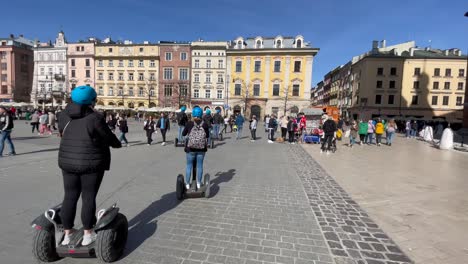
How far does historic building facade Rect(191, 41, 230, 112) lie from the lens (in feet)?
163

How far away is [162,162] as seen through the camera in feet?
27.7

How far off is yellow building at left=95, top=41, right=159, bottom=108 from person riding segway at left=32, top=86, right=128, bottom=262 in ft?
169

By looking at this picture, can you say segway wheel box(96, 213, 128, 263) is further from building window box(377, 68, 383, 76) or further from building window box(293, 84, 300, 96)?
building window box(377, 68, 383, 76)

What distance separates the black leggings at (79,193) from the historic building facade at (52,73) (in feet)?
207

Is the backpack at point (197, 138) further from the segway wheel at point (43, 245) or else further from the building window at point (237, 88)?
the building window at point (237, 88)

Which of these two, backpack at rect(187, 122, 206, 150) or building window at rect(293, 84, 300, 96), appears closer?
backpack at rect(187, 122, 206, 150)

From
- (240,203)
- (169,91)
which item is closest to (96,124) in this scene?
(240,203)

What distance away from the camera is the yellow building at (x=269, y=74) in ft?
154

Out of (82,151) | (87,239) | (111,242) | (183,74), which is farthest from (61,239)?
(183,74)

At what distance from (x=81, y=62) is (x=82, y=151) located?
62958 millimetres

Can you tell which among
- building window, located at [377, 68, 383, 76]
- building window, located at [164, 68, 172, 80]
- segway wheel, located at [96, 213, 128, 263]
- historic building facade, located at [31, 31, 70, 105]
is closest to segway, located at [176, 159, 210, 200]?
segway wheel, located at [96, 213, 128, 263]

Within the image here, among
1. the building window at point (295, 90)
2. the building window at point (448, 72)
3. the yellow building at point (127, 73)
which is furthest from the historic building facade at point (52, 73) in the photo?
the building window at point (448, 72)

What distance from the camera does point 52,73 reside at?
5578 cm

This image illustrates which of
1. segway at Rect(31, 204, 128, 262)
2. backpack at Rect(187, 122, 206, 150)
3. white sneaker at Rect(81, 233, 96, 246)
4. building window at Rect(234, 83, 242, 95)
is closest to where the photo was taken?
segway at Rect(31, 204, 128, 262)
